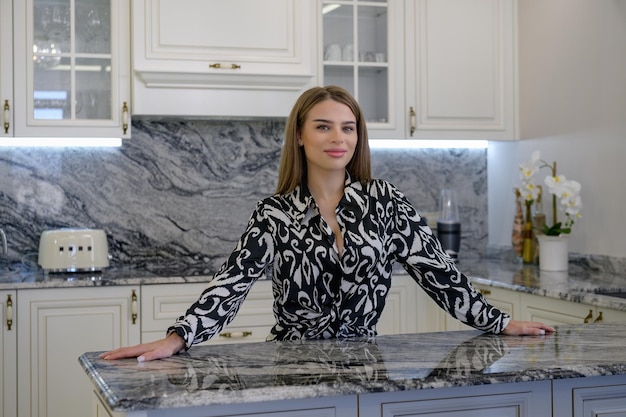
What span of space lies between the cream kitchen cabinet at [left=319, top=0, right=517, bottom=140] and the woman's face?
6.44ft

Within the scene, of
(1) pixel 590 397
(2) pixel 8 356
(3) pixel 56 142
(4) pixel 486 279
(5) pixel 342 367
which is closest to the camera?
(5) pixel 342 367

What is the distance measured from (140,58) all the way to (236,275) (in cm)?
201

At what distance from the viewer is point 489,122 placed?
13.9 feet

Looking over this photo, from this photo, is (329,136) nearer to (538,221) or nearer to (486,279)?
(486,279)

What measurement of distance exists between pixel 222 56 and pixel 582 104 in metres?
1.61

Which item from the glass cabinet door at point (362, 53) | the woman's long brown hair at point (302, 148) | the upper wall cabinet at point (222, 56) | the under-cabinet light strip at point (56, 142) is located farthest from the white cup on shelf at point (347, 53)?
the woman's long brown hair at point (302, 148)

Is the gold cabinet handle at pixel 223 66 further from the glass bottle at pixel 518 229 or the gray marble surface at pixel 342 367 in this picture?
the gray marble surface at pixel 342 367

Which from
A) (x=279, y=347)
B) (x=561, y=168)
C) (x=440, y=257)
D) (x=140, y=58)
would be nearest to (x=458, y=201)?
(x=561, y=168)

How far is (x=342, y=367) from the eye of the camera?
161 cm

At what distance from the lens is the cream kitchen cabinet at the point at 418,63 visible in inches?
159

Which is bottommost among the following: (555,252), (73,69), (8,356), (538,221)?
(8,356)

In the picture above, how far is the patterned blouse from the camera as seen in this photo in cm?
199

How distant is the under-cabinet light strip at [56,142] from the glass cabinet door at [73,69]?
0.65 feet

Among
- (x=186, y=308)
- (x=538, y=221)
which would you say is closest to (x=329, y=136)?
(x=186, y=308)
